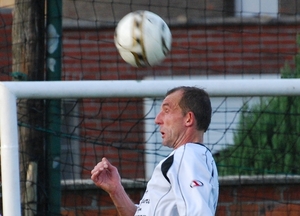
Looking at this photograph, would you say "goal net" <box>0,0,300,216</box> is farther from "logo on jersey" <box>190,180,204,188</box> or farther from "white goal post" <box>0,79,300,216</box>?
"logo on jersey" <box>190,180,204,188</box>

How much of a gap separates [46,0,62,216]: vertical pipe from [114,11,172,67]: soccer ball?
1.30 m

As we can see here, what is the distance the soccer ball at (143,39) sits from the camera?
424 centimetres

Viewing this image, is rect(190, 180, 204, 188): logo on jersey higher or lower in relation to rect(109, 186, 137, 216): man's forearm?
higher

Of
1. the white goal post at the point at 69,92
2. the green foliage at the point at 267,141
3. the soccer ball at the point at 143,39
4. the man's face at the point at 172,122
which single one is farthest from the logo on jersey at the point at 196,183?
the green foliage at the point at 267,141

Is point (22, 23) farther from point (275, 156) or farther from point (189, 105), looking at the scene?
point (275, 156)

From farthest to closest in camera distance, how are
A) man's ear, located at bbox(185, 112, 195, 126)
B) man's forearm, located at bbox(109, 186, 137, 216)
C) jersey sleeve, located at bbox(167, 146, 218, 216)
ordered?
man's forearm, located at bbox(109, 186, 137, 216) < man's ear, located at bbox(185, 112, 195, 126) < jersey sleeve, located at bbox(167, 146, 218, 216)

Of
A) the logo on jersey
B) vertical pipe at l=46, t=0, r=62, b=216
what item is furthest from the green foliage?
the logo on jersey

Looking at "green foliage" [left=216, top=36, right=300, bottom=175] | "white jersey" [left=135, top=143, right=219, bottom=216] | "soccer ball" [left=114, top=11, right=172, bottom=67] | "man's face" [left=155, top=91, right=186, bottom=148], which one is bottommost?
"green foliage" [left=216, top=36, right=300, bottom=175]

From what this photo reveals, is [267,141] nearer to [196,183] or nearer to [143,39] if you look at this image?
[143,39]

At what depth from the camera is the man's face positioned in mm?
3816

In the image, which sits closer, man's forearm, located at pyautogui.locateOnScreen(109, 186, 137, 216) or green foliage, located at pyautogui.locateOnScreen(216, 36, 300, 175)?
man's forearm, located at pyautogui.locateOnScreen(109, 186, 137, 216)

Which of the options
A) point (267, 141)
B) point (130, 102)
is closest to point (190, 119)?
point (267, 141)

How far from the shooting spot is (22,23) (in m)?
5.54

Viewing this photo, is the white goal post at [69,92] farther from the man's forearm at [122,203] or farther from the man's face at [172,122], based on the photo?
the man's face at [172,122]
